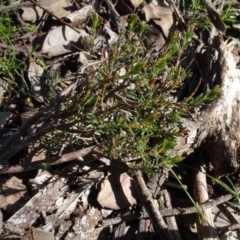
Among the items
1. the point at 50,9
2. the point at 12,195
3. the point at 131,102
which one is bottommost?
the point at 12,195

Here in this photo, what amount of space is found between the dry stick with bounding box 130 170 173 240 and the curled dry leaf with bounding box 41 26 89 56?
112 centimetres

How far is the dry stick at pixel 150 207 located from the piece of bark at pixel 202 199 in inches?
10.7

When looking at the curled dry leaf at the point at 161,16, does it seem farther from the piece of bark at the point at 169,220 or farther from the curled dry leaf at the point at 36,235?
the curled dry leaf at the point at 36,235

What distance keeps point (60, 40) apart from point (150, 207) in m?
1.43

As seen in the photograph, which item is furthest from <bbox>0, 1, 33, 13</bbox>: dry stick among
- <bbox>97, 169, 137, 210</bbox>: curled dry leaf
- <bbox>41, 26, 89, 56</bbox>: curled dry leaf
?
<bbox>97, 169, 137, 210</bbox>: curled dry leaf

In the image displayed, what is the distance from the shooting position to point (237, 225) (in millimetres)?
3191

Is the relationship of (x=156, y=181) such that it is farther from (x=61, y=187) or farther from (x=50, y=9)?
(x=50, y=9)

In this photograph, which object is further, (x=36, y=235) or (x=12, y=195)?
(x=12, y=195)

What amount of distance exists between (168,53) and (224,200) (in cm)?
122

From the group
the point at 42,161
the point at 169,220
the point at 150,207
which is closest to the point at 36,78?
the point at 42,161

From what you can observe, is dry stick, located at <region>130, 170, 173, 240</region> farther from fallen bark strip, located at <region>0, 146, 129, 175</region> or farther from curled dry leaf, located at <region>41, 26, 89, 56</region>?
curled dry leaf, located at <region>41, 26, 89, 56</region>

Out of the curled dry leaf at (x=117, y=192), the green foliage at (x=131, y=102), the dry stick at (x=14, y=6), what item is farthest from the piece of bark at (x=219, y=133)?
the dry stick at (x=14, y=6)

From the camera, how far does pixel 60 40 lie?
362 cm

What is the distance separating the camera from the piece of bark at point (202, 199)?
2996mm
